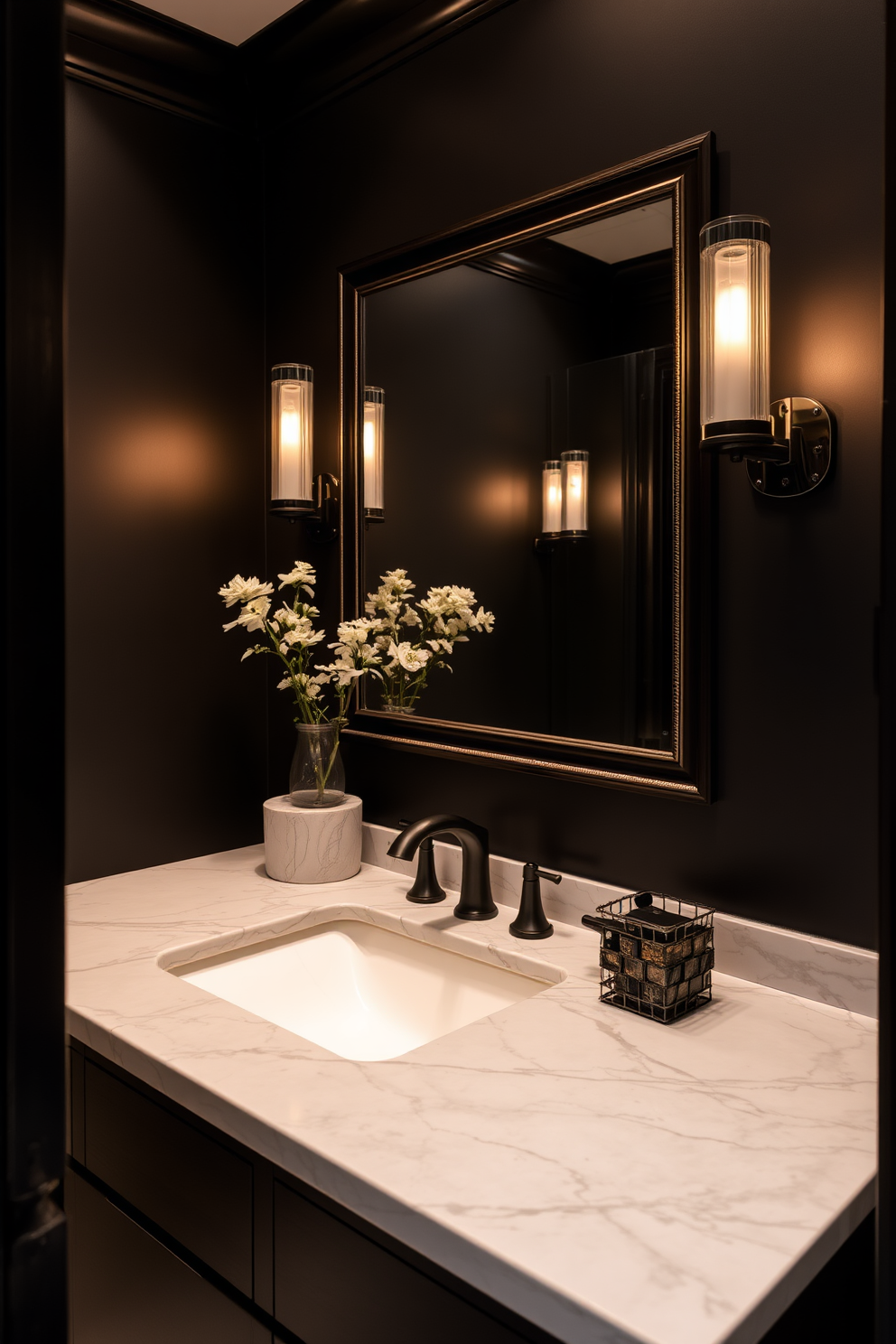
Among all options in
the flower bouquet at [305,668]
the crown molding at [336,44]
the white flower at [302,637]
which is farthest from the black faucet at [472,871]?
the crown molding at [336,44]

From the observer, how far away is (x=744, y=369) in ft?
3.94

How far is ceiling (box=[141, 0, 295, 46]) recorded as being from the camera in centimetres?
180

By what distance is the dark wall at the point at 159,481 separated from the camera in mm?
1802

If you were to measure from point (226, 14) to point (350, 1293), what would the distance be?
6.91 ft

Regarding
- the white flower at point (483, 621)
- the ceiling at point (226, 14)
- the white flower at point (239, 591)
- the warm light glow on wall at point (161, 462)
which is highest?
the ceiling at point (226, 14)

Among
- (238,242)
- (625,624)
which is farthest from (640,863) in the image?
(238,242)

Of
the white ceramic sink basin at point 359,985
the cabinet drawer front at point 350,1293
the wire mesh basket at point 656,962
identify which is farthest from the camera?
the white ceramic sink basin at point 359,985

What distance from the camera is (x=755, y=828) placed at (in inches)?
52.4

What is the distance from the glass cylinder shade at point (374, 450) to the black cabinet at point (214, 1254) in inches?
42.0

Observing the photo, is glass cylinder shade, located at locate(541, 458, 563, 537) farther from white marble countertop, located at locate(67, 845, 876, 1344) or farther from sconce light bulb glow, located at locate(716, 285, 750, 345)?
white marble countertop, located at locate(67, 845, 876, 1344)

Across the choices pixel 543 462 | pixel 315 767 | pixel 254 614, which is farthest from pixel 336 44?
pixel 315 767

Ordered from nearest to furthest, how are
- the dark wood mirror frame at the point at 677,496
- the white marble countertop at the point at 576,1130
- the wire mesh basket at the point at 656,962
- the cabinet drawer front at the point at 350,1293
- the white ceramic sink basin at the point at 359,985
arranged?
the white marble countertop at the point at 576,1130, the cabinet drawer front at the point at 350,1293, the wire mesh basket at the point at 656,962, the dark wood mirror frame at the point at 677,496, the white ceramic sink basin at the point at 359,985

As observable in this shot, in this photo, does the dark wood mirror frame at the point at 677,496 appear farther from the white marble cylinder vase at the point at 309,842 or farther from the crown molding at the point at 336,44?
the crown molding at the point at 336,44

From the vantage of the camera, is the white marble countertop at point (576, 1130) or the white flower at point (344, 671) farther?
the white flower at point (344, 671)
